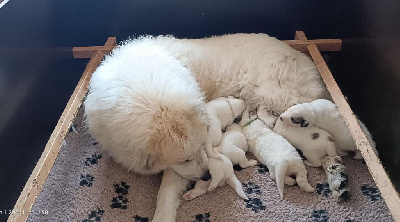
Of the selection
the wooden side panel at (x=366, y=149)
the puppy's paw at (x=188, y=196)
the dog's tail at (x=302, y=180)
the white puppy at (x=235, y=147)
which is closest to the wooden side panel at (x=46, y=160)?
the puppy's paw at (x=188, y=196)

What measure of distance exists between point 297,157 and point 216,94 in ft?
2.11

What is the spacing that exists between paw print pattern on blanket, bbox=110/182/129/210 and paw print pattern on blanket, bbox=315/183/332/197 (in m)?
0.89

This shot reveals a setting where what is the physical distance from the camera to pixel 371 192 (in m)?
1.84

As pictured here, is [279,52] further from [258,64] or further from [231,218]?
[231,218]

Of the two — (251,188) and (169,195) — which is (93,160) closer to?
(169,195)

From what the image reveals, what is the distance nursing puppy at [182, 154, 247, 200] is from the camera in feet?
5.97

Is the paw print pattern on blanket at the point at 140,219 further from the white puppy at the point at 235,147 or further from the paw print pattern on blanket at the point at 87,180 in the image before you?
the white puppy at the point at 235,147

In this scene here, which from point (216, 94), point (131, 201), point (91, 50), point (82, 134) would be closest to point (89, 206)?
point (131, 201)

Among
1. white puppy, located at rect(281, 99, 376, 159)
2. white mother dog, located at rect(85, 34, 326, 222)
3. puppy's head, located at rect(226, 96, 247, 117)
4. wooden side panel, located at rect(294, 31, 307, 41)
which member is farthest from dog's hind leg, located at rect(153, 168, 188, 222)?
wooden side panel, located at rect(294, 31, 307, 41)

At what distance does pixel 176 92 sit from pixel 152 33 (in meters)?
1.21

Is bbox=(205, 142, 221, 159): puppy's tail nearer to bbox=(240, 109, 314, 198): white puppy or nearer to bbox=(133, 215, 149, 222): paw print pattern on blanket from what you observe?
bbox=(240, 109, 314, 198): white puppy

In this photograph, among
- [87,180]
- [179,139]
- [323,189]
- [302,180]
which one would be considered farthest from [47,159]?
[323,189]

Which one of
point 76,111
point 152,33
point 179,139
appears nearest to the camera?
point 179,139

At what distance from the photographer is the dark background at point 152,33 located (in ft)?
6.02
